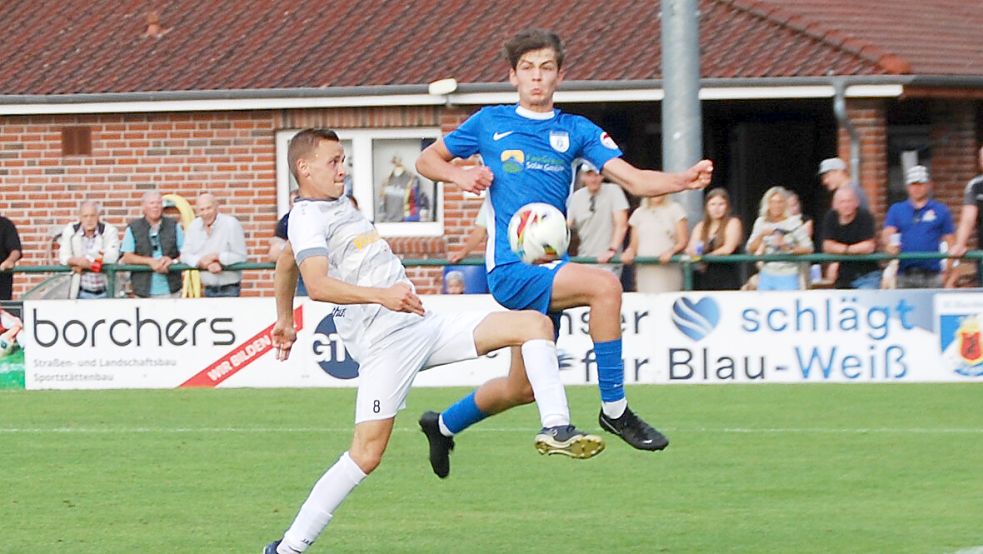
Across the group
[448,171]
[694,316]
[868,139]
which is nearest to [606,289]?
[448,171]

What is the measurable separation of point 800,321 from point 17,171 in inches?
430

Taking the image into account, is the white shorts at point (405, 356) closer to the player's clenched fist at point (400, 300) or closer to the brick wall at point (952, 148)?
the player's clenched fist at point (400, 300)

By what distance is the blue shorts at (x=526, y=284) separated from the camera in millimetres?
8352

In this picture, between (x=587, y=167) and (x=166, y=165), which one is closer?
(x=587, y=167)

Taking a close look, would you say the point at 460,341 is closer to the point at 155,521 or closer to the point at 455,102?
the point at 155,521

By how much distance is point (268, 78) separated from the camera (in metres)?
22.3

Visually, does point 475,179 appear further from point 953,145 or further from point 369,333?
point 953,145

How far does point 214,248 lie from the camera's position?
17469 mm

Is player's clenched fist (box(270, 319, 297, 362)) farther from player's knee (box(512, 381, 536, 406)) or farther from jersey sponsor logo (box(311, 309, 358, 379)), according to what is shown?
jersey sponsor logo (box(311, 309, 358, 379))

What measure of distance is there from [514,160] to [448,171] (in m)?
0.28

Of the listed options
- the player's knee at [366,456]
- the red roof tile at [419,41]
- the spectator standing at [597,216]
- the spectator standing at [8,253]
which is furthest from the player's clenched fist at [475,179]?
the red roof tile at [419,41]

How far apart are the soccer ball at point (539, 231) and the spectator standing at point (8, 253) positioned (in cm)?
994

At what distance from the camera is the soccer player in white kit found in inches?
297

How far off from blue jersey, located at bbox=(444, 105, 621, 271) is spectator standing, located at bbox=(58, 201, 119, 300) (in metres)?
9.29
